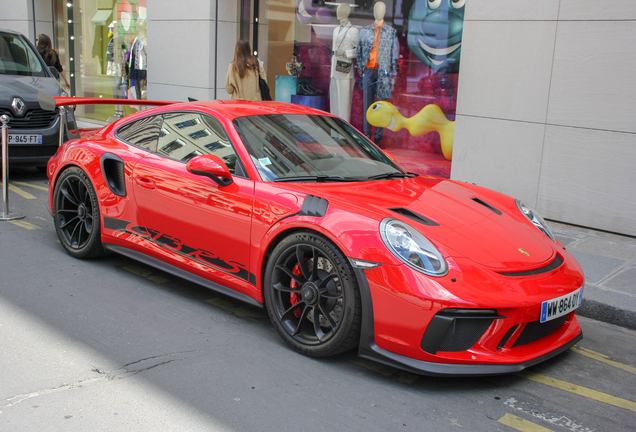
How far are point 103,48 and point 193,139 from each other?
39.4ft

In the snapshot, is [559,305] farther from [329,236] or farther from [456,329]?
[329,236]

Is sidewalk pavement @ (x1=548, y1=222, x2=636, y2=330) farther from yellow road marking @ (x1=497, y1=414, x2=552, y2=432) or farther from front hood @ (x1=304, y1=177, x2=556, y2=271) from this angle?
yellow road marking @ (x1=497, y1=414, x2=552, y2=432)

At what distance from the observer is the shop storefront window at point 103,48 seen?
13.4 meters

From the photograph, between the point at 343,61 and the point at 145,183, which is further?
the point at 343,61

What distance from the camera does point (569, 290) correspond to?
10.9ft

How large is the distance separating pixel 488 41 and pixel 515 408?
18.3 feet

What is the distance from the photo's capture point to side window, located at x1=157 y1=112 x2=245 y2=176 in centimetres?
398

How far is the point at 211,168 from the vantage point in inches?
147

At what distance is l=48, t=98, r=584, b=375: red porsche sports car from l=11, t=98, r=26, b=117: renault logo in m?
3.81

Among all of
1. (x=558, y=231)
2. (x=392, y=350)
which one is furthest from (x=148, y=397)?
(x=558, y=231)

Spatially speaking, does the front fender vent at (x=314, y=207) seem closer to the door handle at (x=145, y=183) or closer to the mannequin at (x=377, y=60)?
the door handle at (x=145, y=183)

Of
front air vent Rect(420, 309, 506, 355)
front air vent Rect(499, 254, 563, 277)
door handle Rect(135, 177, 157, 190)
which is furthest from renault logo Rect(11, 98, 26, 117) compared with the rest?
front air vent Rect(499, 254, 563, 277)

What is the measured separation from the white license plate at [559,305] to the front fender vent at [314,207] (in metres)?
1.24

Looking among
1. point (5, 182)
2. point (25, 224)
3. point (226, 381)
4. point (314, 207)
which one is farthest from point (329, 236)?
point (5, 182)
